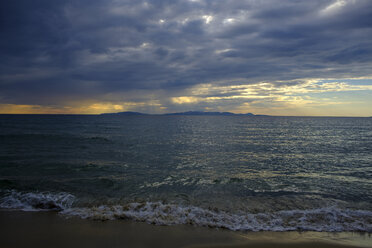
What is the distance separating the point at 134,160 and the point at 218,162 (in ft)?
21.4

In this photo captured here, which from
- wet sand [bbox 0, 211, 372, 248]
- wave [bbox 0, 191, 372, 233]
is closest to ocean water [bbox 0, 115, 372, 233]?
wave [bbox 0, 191, 372, 233]

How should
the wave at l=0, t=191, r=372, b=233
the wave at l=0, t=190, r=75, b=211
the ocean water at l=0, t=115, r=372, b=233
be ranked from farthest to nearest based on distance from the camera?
1. the wave at l=0, t=190, r=75, b=211
2. the ocean water at l=0, t=115, r=372, b=233
3. the wave at l=0, t=191, r=372, b=233

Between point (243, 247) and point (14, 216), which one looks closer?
point (243, 247)

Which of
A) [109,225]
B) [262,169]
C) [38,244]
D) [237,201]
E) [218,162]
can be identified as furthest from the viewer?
[218,162]

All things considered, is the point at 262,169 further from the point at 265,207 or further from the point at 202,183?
the point at 265,207

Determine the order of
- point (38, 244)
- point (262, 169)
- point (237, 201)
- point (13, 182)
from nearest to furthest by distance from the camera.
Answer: point (38, 244), point (237, 201), point (13, 182), point (262, 169)

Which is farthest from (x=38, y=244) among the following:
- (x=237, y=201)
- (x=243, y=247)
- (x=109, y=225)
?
(x=237, y=201)

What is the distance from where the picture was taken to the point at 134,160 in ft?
52.2

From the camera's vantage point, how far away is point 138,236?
18.5 feet

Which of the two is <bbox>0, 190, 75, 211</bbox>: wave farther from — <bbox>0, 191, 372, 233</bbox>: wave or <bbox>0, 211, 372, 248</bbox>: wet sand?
<bbox>0, 211, 372, 248</bbox>: wet sand

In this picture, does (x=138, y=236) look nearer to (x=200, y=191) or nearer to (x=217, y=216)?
(x=217, y=216)

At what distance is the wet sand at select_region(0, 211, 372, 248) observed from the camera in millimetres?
5324

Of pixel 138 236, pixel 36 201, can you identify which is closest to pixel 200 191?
pixel 138 236

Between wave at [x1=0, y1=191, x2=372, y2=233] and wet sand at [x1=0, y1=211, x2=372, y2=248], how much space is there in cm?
29
